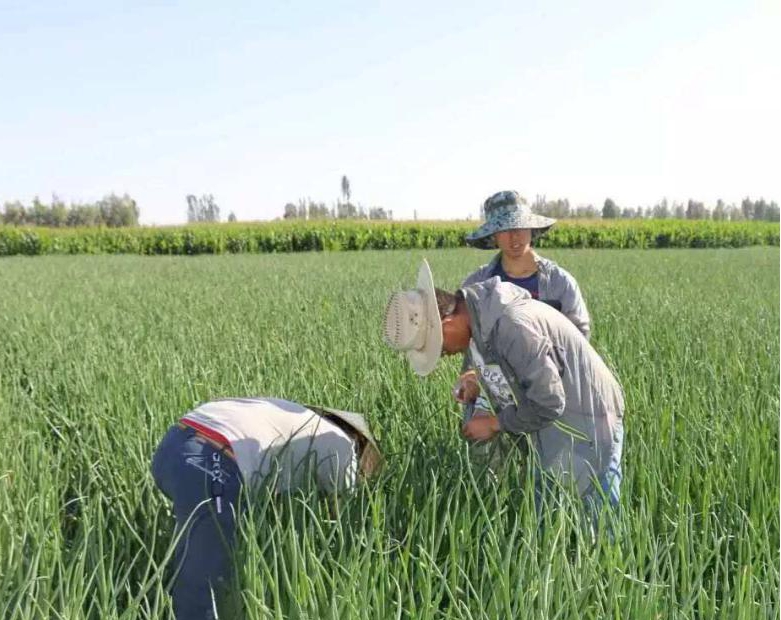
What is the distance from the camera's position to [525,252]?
2633 mm

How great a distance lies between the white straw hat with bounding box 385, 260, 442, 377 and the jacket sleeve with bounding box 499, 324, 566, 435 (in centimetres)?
15

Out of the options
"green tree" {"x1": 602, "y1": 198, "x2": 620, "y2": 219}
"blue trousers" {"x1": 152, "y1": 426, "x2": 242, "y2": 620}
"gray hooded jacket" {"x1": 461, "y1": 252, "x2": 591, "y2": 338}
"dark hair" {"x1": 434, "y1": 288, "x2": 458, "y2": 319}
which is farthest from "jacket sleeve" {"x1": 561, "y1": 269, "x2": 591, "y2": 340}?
"green tree" {"x1": 602, "y1": 198, "x2": 620, "y2": 219}

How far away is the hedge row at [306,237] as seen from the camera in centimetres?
2478

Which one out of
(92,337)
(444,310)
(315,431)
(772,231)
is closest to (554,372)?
(444,310)

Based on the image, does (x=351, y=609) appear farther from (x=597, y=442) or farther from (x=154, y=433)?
(x=154, y=433)

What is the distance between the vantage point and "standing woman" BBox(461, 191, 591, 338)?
250 centimetres

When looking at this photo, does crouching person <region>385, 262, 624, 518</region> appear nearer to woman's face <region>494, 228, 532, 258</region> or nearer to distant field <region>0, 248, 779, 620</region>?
distant field <region>0, 248, 779, 620</region>

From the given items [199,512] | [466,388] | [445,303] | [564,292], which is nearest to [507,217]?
[564,292]

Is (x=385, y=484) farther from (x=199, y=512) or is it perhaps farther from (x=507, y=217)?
(x=507, y=217)

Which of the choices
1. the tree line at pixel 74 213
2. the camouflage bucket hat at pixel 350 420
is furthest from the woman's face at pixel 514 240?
the tree line at pixel 74 213

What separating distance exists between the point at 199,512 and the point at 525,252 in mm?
1652

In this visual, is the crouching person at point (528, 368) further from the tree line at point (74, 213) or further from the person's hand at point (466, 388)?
the tree line at point (74, 213)

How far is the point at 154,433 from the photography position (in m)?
2.05

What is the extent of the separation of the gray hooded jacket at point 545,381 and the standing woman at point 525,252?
84 cm
